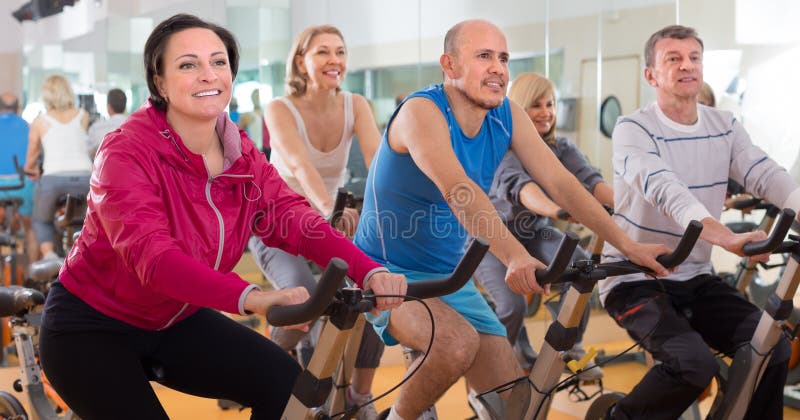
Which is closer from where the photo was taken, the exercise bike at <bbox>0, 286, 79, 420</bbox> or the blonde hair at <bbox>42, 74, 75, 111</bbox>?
the exercise bike at <bbox>0, 286, 79, 420</bbox>

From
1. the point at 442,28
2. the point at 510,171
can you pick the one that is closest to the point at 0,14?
the point at 442,28

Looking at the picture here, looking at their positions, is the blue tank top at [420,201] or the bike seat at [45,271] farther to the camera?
the bike seat at [45,271]

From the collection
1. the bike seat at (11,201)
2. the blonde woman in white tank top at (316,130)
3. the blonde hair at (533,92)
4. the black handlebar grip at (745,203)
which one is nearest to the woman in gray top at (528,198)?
the blonde hair at (533,92)

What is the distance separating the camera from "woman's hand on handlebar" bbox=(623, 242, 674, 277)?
2.32 m

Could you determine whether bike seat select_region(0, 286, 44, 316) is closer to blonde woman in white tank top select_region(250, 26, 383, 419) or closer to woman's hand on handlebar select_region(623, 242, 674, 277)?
blonde woman in white tank top select_region(250, 26, 383, 419)

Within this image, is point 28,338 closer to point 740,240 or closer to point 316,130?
point 316,130

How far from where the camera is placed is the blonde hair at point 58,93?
5156 millimetres

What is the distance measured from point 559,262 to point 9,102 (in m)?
4.23

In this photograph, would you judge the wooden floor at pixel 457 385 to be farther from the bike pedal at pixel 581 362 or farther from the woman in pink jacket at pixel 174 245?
the woman in pink jacket at pixel 174 245

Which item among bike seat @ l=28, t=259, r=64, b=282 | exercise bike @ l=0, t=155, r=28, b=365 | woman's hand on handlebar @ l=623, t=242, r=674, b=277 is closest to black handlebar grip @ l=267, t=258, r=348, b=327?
woman's hand on handlebar @ l=623, t=242, r=674, b=277

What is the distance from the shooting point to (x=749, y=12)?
4898mm

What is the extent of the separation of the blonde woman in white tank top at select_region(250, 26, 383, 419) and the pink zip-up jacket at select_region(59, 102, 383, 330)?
140 cm

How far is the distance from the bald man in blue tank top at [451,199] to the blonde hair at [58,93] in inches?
127

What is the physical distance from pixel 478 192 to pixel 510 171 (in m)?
1.61
